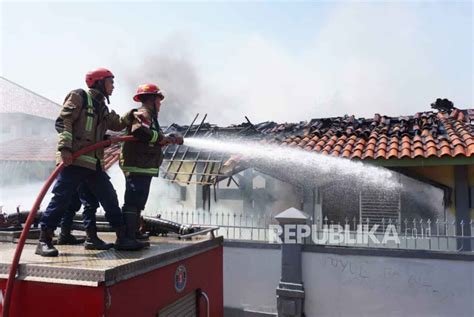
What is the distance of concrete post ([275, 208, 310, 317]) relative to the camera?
23.4 feet

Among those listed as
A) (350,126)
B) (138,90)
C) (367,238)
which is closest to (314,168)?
(367,238)

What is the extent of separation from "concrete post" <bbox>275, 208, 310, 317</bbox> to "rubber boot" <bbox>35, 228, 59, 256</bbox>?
4791mm

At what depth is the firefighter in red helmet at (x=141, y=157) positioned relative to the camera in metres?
3.42

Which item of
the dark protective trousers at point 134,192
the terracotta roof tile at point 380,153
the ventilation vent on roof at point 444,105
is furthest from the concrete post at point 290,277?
the ventilation vent on roof at point 444,105

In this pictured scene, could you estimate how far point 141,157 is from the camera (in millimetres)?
3510

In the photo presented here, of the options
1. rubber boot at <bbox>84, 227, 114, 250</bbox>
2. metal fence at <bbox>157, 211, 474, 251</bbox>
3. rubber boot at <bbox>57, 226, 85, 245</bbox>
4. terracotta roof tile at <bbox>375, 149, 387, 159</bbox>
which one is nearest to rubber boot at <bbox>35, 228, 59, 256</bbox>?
rubber boot at <bbox>84, 227, 114, 250</bbox>

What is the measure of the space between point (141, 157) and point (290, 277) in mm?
4819

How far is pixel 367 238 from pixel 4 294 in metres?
6.43

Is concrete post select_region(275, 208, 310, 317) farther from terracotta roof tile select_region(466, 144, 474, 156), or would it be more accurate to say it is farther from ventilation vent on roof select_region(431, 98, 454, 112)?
ventilation vent on roof select_region(431, 98, 454, 112)

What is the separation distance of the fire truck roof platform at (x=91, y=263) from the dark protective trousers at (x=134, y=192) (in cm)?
41

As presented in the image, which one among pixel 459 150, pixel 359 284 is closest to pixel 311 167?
pixel 359 284

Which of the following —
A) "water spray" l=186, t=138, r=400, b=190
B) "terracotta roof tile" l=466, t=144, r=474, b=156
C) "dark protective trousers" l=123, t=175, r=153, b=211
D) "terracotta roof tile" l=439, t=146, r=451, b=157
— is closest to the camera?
"dark protective trousers" l=123, t=175, r=153, b=211

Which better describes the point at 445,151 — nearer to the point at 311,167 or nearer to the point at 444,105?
the point at 311,167

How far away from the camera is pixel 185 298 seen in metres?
3.23
